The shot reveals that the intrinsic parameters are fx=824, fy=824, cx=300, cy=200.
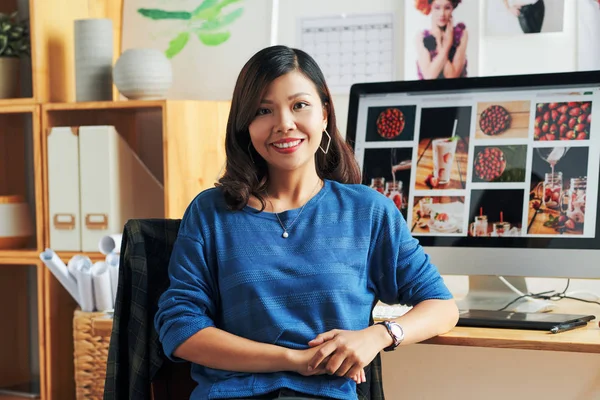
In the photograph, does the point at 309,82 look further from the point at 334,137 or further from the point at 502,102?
the point at 502,102

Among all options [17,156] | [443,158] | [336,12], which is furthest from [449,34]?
[17,156]

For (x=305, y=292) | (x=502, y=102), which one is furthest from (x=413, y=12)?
(x=305, y=292)

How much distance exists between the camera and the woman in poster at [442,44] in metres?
2.17

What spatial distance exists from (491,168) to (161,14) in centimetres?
128

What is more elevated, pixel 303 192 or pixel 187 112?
pixel 187 112

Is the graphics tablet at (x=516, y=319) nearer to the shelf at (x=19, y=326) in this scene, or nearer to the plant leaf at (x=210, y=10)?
the plant leaf at (x=210, y=10)

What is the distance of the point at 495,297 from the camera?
178 cm

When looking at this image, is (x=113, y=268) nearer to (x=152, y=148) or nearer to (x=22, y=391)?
(x=152, y=148)

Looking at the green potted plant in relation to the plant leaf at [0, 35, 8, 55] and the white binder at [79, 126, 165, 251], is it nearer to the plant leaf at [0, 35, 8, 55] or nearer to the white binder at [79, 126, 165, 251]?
the plant leaf at [0, 35, 8, 55]

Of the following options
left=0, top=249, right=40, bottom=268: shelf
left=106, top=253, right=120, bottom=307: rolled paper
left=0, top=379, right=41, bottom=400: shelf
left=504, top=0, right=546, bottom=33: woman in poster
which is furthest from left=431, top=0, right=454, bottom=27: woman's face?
left=0, top=379, right=41, bottom=400: shelf

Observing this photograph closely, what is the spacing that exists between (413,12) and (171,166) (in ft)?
2.54

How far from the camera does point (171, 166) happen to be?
7.27 ft

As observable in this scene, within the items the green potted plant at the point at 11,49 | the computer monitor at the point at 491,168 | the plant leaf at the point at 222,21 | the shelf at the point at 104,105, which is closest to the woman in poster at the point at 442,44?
the computer monitor at the point at 491,168

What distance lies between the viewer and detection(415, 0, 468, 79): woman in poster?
217 cm
